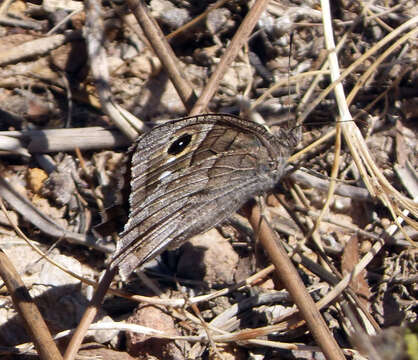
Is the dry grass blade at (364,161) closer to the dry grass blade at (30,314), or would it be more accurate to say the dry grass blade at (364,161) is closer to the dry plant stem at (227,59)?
the dry plant stem at (227,59)

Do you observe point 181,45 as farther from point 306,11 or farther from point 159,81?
point 306,11

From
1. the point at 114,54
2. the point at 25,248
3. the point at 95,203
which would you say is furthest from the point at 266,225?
the point at 114,54

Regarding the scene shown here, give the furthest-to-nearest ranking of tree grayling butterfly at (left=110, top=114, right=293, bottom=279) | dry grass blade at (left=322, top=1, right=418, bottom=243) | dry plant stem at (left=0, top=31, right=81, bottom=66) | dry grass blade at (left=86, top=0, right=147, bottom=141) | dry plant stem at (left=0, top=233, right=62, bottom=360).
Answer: dry plant stem at (left=0, top=31, right=81, bottom=66) → dry grass blade at (left=86, top=0, right=147, bottom=141) → dry grass blade at (left=322, top=1, right=418, bottom=243) → tree grayling butterfly at (left=110, top=114, right=293, bottom=279) → dry plant stem at (left=0, top=233, right=62, bottom=360)

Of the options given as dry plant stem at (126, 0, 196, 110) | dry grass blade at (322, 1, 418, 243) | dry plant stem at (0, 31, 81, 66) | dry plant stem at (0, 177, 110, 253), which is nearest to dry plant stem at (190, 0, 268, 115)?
dry plant stem at (126, 0, 196, 110)

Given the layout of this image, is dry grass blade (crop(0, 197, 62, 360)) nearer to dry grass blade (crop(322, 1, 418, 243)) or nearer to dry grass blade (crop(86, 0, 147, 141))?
dry grass blade (crop(86, 0, 147, 141))

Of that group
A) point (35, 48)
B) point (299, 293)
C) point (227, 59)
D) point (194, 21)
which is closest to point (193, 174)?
point (227, 59)

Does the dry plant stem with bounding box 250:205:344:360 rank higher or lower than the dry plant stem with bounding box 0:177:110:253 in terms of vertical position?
lower

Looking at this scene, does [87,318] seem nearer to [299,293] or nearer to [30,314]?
[30,314]
